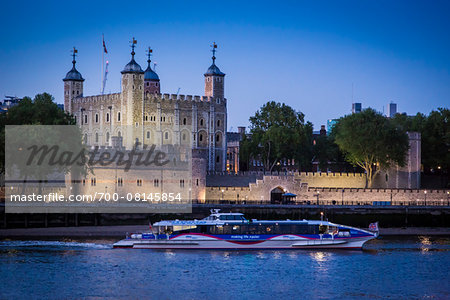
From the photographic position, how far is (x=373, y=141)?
8862cm

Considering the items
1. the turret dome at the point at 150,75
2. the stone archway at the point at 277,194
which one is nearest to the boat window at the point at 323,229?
the stone archway at the point at 277,194

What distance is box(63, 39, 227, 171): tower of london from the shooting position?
330ft

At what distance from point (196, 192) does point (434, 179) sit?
110ft

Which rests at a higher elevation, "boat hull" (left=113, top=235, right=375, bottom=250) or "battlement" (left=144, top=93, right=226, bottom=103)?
"battlement" (left=144, top=93, right=226, bottom=103)

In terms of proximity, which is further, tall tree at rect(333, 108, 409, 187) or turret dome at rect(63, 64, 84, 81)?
turret dome at rect(63, 64, 84, 81)

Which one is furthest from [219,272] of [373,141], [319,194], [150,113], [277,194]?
[150,113]

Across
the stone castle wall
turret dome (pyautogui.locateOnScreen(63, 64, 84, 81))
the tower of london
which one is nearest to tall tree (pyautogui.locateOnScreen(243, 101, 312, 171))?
the tower of london

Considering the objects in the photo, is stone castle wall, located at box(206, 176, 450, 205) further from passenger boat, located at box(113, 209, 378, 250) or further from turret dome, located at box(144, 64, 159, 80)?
turret dome, located at box(144, 64, 159, 80)

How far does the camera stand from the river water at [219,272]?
46.5 metres

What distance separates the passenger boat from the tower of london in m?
37.5

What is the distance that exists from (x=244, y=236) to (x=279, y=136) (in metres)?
36.2

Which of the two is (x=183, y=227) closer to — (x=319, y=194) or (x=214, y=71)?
(x=319, y=194)

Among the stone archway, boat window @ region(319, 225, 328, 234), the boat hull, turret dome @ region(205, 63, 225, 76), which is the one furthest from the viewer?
turret dome @ region(205, 63, 225, 76)

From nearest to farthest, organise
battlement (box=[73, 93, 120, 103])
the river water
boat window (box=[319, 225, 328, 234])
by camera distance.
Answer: the river water
boat window (box=[319, 225, 328, 234])
battlement (box=[73, 93, 120, 103])
